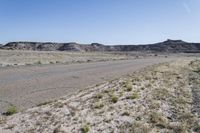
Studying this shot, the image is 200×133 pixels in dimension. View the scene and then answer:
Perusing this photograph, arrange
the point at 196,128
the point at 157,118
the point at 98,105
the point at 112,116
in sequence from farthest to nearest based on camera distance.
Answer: the point at 98,105 < the point at 112,116 < the point at 157,118 < the point at 196,128

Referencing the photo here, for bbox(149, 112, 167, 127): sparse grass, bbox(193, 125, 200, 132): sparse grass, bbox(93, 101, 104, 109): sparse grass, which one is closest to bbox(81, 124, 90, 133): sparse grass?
bbox(149, 112, 167, 127): sparse grass

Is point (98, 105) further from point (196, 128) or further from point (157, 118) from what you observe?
point (196, 128)

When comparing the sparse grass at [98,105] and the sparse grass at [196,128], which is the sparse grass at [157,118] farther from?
the sparse grass at [98,105]

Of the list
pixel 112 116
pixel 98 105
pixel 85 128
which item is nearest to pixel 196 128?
pixel 112 116

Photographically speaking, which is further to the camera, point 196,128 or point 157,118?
point 157,118

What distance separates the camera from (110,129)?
8.75 metres

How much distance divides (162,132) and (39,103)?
20.0ft

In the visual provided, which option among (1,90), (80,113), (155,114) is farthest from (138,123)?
(1,90)

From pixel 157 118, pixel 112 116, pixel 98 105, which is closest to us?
pixel 157 118

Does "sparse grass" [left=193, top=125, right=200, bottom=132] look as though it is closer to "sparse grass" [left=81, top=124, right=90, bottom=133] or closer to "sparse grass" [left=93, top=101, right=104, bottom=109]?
"sparse grass" [left=81, top=124, right=90, bottom=133]

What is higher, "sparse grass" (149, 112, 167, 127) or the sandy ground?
"sparse grass" (149, 112, 167, 127)

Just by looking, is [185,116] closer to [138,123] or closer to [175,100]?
[138,123]

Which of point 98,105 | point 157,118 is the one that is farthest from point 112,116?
point 98,105

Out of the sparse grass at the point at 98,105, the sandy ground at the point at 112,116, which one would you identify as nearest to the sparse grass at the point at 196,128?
the sandy ground at the point at 112,116
